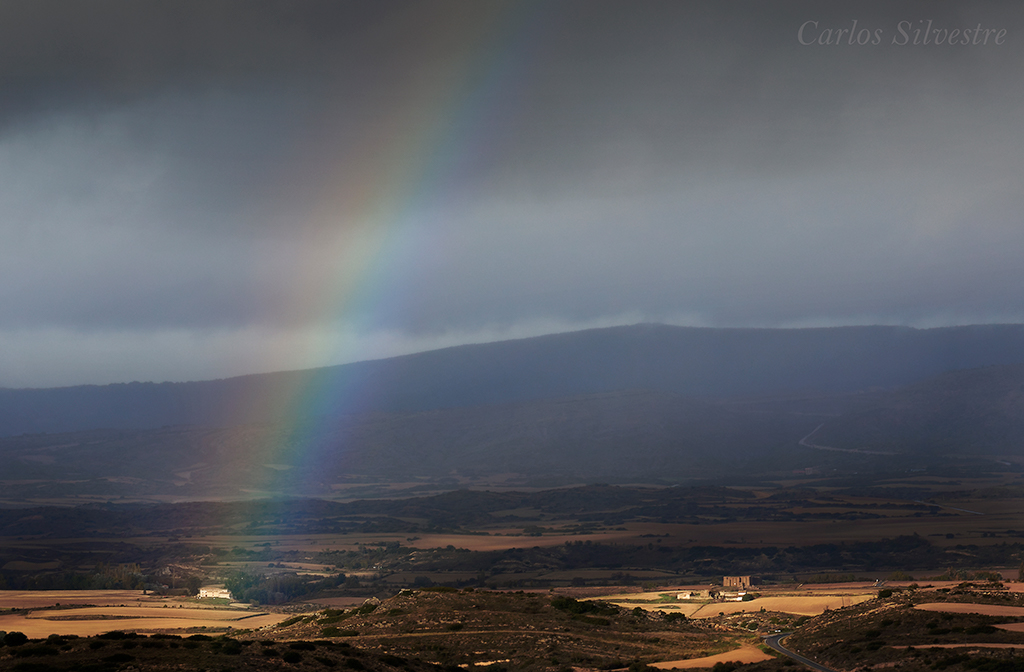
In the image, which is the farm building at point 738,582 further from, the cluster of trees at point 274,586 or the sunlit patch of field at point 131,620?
the sunlit patch of field at point 131,620

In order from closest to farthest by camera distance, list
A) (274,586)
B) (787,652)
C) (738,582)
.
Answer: (787,652) → (738,582) → (274,586)

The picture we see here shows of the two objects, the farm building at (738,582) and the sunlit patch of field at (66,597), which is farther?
the farm building at (738,582)

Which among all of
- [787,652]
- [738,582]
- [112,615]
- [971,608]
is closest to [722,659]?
[787,652]

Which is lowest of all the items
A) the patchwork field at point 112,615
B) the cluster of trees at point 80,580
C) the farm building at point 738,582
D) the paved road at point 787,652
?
the cluster of trees at point 80,580

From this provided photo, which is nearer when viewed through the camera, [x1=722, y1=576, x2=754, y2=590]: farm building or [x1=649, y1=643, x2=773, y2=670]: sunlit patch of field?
[x1=649, y1=643, x2=773, y2=670]: sunlit patch of field

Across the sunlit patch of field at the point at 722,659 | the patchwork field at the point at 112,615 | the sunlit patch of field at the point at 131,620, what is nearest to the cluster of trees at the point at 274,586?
the patchwork field at the point at 112,615

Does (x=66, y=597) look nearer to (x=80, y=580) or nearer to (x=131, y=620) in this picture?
(x=80, y=580)

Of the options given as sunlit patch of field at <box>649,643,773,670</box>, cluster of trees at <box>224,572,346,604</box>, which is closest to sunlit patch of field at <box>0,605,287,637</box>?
cluster of trees at <box>224,572,346,604</box>

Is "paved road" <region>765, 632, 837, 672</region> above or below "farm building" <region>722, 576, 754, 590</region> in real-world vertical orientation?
above

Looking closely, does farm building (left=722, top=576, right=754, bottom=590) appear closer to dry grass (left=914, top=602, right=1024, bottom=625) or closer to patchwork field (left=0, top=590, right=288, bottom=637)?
patchwork field (left=0, top=590, right=288, bottom=637)
